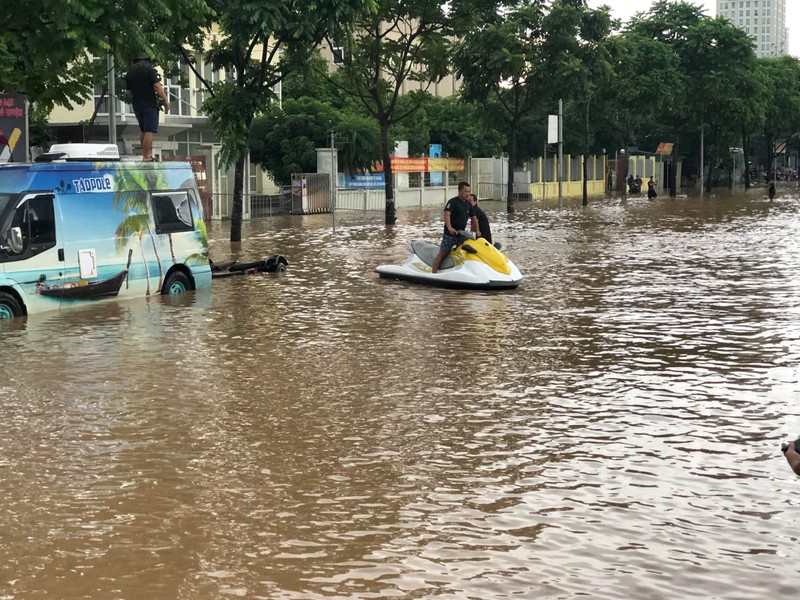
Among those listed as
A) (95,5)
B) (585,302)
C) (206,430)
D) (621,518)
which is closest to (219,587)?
(621,518)

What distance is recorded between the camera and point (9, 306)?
1523 centimetres

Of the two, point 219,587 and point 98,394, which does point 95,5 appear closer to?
point 98,394

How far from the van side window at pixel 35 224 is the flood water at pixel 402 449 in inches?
38.6

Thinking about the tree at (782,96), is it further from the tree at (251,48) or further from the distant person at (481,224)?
the distant person at (481,224)

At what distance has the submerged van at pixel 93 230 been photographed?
50.2 ft

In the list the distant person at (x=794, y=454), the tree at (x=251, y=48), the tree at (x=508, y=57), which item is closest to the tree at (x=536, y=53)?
the tree at (x=508, y=57)

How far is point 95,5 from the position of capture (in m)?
15.0

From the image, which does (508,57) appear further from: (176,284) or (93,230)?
(93,230)

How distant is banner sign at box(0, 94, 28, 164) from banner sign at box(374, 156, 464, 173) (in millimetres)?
33622

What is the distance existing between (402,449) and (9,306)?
828cm

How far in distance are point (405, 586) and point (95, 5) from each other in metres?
11.1

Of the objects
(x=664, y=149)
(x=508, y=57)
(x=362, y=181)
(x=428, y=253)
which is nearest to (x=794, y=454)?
(x=428, y=253)

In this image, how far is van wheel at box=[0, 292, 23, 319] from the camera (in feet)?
49.6

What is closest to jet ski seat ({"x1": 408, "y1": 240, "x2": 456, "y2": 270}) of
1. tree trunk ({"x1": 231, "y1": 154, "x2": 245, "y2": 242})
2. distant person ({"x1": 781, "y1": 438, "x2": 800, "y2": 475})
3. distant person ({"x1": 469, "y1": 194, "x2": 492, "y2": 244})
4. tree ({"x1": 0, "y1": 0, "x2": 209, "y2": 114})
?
distant person ({"x1": 469, "y1": 194, "x2": 492, "y2": 244})
